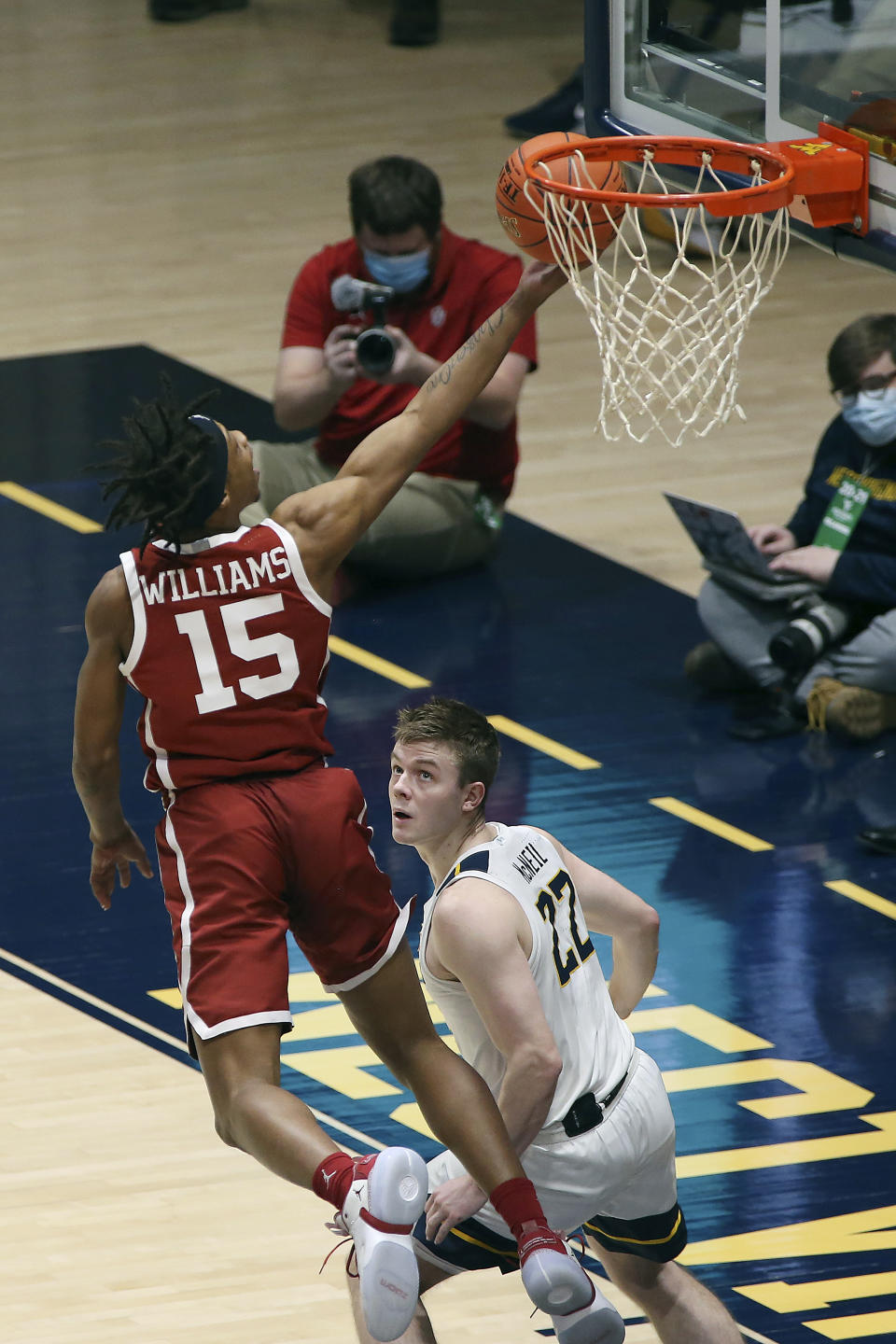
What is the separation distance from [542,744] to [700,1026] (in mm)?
1818

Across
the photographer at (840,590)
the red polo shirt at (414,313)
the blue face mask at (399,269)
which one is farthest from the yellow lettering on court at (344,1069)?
the blue face mask at (399,269)

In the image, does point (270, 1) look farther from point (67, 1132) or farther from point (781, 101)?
point (67, 1132)

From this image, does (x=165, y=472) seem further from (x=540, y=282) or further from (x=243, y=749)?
(x=540, y=282)

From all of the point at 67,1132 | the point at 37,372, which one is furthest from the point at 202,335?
the point at 67,1132

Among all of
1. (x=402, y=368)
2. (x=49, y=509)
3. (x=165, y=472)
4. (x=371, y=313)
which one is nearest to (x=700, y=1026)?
(x=165, y=472)

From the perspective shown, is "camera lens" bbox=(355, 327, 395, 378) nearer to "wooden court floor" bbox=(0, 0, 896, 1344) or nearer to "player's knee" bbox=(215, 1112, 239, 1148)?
"wooden court floor" bbox=(0, 0, 896, 1344)

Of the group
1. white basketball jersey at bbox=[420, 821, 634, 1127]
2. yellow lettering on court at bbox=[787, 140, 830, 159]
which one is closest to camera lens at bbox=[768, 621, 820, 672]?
yellow lettering on court at bbox=[787, 140, 830, 159]

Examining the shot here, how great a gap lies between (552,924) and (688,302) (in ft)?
6.03

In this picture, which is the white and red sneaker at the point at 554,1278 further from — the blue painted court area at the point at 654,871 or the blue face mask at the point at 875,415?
the blue face mask at the point at 875,415

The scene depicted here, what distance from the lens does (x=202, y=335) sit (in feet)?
40.2

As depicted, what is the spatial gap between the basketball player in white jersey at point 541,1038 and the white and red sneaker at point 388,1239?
152 mm

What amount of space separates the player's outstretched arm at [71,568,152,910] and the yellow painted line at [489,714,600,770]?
2.82m

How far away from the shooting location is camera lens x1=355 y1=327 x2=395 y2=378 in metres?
8.82

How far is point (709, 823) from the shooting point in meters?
7.83
